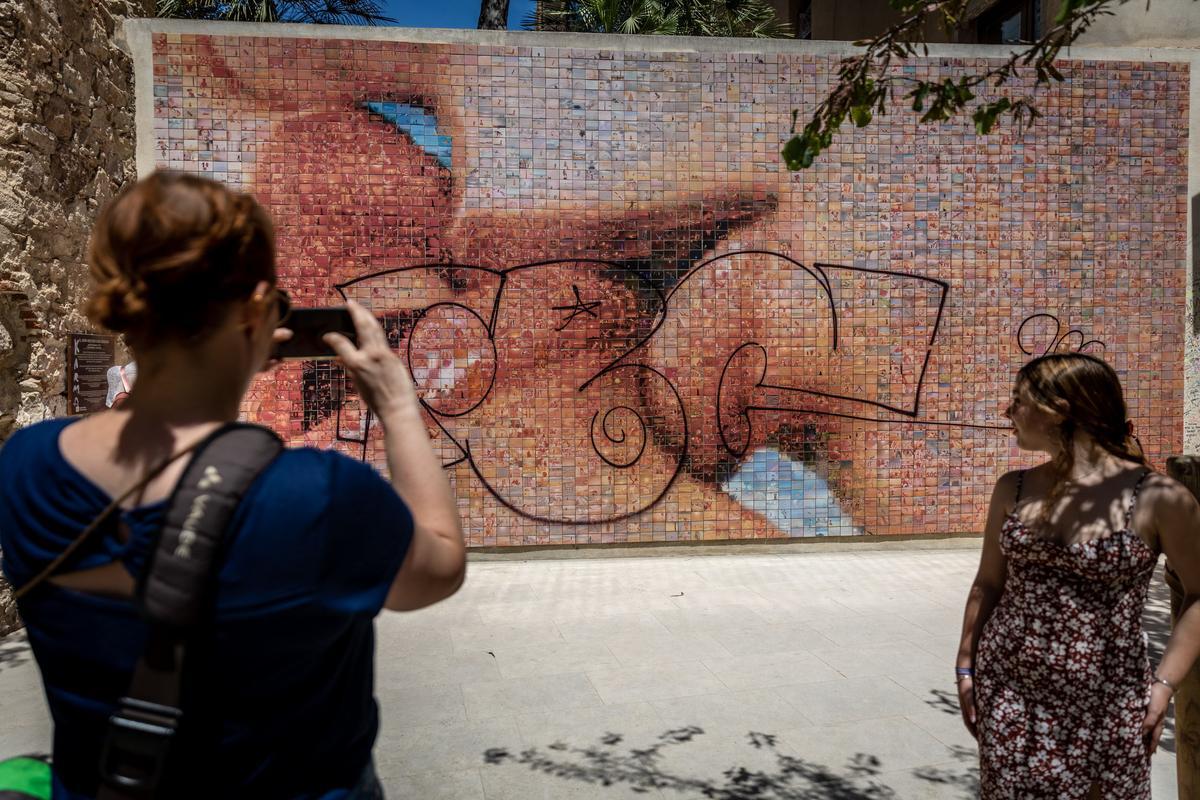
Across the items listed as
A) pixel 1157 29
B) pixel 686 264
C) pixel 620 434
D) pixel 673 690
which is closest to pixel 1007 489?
pixel 673 690

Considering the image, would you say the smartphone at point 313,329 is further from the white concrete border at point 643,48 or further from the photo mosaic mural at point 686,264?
the white concrete border at point 643,48

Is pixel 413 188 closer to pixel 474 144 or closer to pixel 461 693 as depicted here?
pixel 474 144

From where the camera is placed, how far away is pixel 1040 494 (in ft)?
7.60

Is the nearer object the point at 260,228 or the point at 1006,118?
the point at 260,228

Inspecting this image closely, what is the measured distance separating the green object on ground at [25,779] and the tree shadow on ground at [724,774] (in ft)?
8.73

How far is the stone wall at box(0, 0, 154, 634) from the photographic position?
17.4 feet

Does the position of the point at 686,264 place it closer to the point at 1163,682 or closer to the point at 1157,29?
the point at 1157,29

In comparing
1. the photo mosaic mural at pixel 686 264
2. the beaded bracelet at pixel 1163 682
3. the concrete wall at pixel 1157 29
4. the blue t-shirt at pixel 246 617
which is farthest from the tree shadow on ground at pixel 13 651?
the concrete wall at pixel 1157 29

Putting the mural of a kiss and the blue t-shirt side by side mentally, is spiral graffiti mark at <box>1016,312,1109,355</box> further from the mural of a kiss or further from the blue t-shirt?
the blue t-shirt

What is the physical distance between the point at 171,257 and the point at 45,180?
5681 mm

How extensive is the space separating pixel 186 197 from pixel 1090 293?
8452 mm

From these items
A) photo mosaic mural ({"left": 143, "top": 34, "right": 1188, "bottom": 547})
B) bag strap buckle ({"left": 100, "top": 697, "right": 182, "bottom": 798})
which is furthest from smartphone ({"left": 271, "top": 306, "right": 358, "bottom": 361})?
photo mosaic mural ({"left": 143, "top": 34, "right": 1188, "bottom": 547})

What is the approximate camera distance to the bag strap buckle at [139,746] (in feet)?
3.24

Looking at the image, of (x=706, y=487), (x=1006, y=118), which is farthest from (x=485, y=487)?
(x=1006, y=118)
